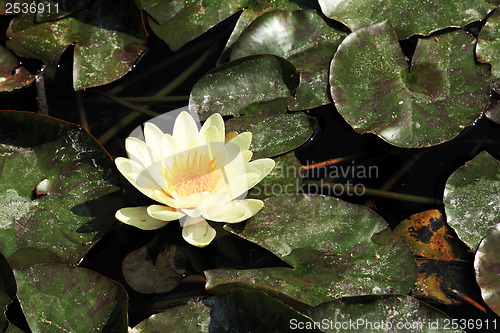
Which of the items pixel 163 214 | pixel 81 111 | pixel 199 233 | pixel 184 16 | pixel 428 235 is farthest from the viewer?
pixel 184 16

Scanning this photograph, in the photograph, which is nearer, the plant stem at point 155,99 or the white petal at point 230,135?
the white petal at point 230,135

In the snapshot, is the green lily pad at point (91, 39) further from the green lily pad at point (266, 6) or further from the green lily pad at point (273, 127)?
the green lily pad at point (273, 127)

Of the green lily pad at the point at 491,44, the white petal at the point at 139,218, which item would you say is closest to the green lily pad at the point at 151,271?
the white petal at the point at 139,218

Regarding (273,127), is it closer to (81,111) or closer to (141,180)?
(141,180)

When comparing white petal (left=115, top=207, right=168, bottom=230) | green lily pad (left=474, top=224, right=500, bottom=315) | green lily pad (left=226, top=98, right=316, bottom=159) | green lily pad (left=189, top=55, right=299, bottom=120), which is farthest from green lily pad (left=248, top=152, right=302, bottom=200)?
green lily pad (left=474, top=224, right=500, bottom=315)

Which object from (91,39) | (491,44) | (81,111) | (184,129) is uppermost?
(491,44)

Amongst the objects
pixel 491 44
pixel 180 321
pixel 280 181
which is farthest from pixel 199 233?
pixel 491 44
